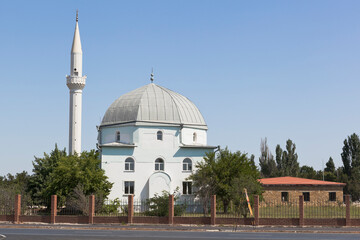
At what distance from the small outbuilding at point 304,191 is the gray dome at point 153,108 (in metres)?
9.61

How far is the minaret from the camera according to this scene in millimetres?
51062

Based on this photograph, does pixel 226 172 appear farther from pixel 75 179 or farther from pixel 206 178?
pixel 75 179

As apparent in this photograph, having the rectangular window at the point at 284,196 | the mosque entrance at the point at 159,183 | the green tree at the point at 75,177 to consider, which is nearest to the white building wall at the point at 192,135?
the mosque entrance at the point at 159,183

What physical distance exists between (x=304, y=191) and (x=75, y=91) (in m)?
24.7

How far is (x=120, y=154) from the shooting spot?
A: 4847 cm

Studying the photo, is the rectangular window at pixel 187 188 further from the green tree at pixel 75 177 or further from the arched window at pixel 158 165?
the green tree at pixel 75 177

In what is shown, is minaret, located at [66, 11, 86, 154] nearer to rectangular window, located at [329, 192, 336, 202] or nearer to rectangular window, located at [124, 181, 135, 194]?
rectangular window, located at [124, 181, 135, 194]

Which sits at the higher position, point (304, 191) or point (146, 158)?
point (146, 158)

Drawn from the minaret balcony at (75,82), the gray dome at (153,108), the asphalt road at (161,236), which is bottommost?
the asphalt road at (161,236)

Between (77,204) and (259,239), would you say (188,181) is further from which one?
(259,239)

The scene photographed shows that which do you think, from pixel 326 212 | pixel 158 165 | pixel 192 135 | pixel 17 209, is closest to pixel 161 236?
pixel 17 209

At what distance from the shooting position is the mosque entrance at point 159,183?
48.3 meters

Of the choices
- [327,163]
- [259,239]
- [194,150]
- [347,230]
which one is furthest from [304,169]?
[259,239]

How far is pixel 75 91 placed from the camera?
51.7 m
